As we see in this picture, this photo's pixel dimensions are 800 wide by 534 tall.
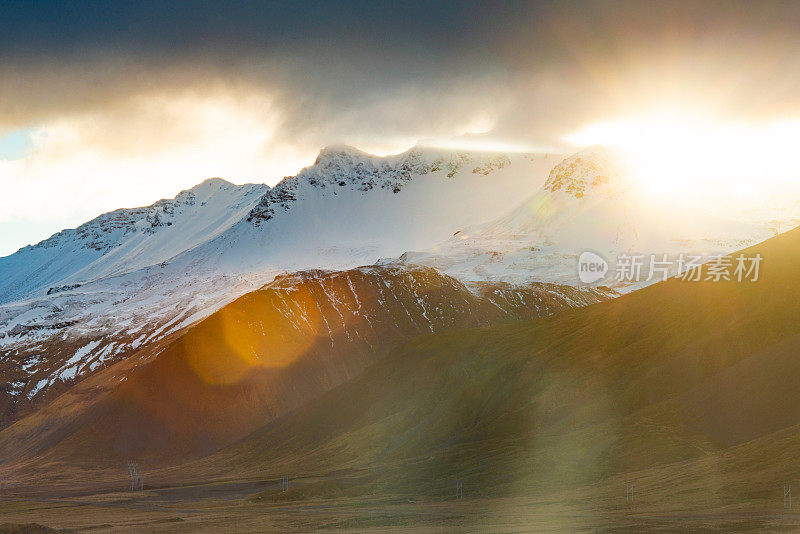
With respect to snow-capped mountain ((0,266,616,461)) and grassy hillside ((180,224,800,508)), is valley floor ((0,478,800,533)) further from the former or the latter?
snow-capped mountain ((0,266,616,461))

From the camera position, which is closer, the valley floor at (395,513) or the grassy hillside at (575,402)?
the valley floor at (395,513)

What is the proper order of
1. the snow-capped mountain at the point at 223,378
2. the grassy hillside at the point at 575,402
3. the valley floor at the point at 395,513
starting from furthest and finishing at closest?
the snow-capped mountain at the point at 223,378 → the grassy hillside at the point at 575,402 → the valley floor at the point at 395,513

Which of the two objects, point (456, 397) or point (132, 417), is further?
point (132, 417)

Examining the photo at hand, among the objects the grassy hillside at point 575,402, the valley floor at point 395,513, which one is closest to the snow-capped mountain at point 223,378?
the grassy hillside at point 575,402

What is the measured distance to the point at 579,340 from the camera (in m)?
134

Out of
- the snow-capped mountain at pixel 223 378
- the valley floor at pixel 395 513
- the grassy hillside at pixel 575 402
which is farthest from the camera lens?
the snow-capped mountain at pixel 223 378

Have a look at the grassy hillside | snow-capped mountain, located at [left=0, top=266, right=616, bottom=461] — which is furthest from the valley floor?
snow-capped mountain, located at [left=0, top=266, right=616, bottom=461]

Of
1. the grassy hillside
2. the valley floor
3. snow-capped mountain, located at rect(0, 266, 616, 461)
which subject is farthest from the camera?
snow-capped mountain, located at rect(0, 266, 616, 461)

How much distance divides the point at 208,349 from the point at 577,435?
305ft

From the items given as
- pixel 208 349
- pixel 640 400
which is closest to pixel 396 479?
pixel 640 400

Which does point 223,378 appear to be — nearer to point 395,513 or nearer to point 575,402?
point 575,402

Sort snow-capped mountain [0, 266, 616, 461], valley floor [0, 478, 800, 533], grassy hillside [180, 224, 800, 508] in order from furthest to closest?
snow-capped mountain [0, 266, 616, 461]
grassy hillside [180, 224, 800, 508]
valley floor [0, 478, 800, 533]

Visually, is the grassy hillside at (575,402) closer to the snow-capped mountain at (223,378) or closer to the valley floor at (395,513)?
the valley floor at (395,513)

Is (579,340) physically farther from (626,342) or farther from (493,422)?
(493,422)
